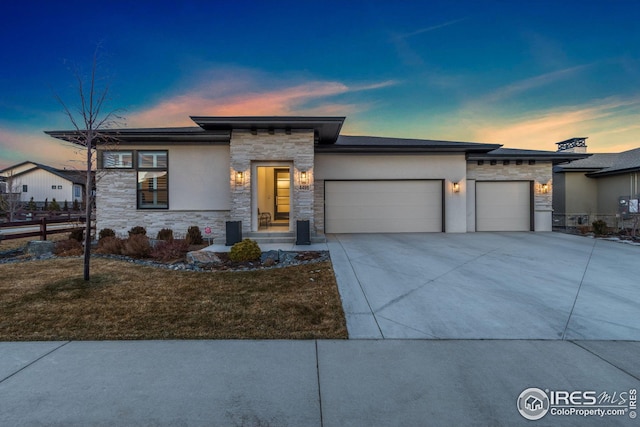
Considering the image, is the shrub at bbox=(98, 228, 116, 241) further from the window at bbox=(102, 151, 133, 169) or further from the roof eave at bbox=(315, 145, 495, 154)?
the roof eave at bbox=(315, 145, 495, 154)

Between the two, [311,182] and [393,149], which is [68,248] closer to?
[311,182]

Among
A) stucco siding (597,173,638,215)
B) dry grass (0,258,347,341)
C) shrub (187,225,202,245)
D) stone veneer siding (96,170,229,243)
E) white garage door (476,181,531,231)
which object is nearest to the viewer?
dry grass (0,258,347,341)

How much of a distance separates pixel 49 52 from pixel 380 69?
A: 14.1 m

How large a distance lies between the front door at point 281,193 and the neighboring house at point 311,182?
0.16ft

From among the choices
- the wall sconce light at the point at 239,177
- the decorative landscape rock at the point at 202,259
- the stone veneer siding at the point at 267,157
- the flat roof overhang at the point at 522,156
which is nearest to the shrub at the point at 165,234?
the stone veneer siding at the point at 267,157

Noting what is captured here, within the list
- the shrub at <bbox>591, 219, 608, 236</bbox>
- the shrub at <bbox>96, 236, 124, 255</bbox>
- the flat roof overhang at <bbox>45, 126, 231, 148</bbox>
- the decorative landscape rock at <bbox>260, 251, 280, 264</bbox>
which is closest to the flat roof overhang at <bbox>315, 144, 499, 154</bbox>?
the flat roof overhang at <bbox>45, 126, 231, 148</bbox>

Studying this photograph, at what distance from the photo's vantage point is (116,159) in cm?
1159

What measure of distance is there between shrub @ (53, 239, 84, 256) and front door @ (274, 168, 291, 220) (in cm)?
732

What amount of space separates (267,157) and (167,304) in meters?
6.78

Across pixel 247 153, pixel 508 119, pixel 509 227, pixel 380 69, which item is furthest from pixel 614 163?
pixel 247 153

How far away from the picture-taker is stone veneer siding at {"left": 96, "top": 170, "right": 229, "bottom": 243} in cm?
1151

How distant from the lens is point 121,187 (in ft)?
37.9

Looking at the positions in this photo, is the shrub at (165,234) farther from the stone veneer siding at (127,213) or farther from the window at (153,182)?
the window at (153,182)

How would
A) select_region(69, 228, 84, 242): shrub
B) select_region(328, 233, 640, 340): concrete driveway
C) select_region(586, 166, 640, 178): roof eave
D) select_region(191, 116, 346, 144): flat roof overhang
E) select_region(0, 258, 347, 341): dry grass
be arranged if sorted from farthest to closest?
1. select_region(586, 166, 640, 178): roof eave
2. select_region(69, 228, 84, 242): shrub
3. select_region(191, 116, 346, 144): flat roof overhang
4. select_region(328, 233, 640, 340): concrete driveway
5. select_region(0, 258, 347, 341): dry grass
